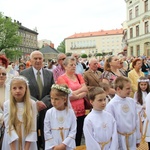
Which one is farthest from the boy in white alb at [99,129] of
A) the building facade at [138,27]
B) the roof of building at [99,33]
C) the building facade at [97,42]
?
the roof of building at [99,33]

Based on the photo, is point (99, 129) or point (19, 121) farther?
point (19, 121)

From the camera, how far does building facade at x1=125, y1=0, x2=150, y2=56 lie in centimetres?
3916

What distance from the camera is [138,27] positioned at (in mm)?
42375

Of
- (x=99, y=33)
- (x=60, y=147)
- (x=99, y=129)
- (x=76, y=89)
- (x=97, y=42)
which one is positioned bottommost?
(x=60, y=147)

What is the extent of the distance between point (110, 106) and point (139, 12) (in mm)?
41173

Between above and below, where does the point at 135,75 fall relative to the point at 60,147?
above

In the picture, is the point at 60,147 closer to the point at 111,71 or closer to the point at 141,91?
the point at 111,71

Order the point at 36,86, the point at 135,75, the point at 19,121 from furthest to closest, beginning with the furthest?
1. the point at 135,75
2. the point at 36,86
3. the point at 19,121

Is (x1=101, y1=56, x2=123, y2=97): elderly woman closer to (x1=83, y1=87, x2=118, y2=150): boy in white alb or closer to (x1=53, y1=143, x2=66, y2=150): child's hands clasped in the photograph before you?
(x1=83, y1=87, x2=118, y2=150): boy in white alb

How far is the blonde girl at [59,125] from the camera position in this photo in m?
3.30

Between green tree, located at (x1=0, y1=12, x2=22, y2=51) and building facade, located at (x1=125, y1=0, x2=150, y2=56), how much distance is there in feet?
96.5

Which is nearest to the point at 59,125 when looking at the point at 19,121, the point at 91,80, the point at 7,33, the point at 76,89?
the point at 19,121

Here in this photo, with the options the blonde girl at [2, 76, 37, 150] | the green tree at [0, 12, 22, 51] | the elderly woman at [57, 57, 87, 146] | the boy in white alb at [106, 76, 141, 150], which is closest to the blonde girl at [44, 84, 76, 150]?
the blonde girl at [2, 76, 37, 150]

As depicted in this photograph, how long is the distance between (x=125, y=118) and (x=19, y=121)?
1.56 m
